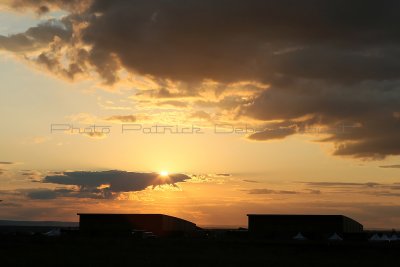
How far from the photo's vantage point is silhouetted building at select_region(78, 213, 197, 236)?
136m

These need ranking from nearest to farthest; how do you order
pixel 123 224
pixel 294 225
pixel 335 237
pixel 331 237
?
1. pixel 335 237
2. pixel 331 237
3. pixel 294 225
4. pixel 123 224

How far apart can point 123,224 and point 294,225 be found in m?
42.1

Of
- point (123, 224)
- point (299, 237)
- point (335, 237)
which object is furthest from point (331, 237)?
point (123, 224)

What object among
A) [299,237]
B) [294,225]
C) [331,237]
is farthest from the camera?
[294,225]

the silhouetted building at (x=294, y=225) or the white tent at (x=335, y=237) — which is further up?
the silhouetted building at (x=294, y=225)

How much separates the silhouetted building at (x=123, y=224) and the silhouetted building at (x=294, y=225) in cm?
2078

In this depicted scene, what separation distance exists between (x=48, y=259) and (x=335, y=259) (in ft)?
96.0

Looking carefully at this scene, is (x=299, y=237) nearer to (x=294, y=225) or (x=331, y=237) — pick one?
(x=331, y=237)

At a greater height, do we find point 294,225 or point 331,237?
point 294,225

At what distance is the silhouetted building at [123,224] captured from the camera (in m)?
136

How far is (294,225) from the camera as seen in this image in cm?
12950

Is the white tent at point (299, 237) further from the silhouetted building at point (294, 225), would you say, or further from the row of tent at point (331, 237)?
the silhouetted building at point (294, 225)

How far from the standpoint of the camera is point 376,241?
4432 inches

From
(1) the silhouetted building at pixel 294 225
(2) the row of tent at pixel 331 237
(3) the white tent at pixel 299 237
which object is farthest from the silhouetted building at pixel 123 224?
(2) the row of tent at pixel 331 237
